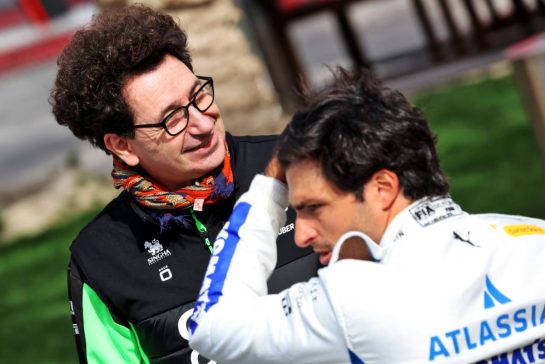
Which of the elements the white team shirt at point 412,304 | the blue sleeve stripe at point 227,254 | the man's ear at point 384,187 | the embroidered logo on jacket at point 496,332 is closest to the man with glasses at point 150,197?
the blue sleeve stripe at point 227,254

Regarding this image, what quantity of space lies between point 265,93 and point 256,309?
6393mm

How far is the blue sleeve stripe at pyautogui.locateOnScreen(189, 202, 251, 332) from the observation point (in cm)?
224

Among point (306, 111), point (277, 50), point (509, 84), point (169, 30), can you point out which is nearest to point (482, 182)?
point (509, 84)

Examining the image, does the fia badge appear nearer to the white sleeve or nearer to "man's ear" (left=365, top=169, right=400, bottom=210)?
the white sleeve

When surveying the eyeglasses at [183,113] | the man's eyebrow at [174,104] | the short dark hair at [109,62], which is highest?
the short dark hair at [109,62]

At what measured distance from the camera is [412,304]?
204 centimetres

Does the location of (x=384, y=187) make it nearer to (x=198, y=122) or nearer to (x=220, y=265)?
(x=220, y=265)

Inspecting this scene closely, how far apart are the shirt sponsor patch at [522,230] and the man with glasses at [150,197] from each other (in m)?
0.77

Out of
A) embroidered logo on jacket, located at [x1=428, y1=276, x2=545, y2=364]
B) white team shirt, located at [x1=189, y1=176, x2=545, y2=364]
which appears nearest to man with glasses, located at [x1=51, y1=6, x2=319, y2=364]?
white team shirt, located at [x1=189, y1=176, x2=545, y2=364]

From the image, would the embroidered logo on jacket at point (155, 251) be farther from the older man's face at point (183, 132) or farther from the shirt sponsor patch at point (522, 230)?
the shirt sponsor patch at point (522, 230)

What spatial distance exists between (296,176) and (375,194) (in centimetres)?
18

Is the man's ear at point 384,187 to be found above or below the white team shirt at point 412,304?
above

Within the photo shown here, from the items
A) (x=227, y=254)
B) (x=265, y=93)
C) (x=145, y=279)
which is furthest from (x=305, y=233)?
(x=265, y=93)

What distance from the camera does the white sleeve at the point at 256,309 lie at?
6.92 ft
